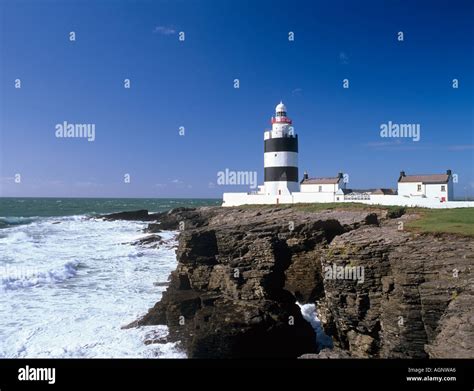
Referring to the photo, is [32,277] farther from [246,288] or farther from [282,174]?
[282,174]

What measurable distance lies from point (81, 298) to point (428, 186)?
26974mm

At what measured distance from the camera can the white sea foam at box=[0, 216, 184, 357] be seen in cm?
1312

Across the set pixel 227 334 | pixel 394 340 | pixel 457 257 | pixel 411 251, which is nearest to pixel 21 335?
pixel 227 334

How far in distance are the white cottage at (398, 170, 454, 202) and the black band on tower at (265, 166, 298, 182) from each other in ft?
30.0

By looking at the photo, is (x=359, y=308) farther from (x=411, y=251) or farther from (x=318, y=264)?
(x=318, y=264)

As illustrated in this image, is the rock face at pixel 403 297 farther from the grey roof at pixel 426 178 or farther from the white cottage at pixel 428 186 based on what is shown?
the grey roof at pixel 426 178

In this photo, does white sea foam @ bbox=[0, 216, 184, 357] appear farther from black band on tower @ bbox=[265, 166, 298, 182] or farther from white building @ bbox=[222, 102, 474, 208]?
black band on tower @ bbox=[265, 166, 298, 182]

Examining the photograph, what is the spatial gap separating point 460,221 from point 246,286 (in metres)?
9.05

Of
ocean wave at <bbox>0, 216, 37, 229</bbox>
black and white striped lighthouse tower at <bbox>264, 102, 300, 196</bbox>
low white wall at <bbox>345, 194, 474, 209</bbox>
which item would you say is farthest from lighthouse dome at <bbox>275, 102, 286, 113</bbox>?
ocean wave at <bbox>0, 216, 37, 229</bbox>

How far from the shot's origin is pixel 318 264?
17734mm

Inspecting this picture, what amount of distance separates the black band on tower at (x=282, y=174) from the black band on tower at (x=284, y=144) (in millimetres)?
1731

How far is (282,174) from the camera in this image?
35.5 meters

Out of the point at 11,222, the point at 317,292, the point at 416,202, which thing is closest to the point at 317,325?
the point at 317,292

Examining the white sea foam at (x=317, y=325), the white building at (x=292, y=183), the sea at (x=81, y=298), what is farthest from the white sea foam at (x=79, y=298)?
the white building at (x=292, y=183)
